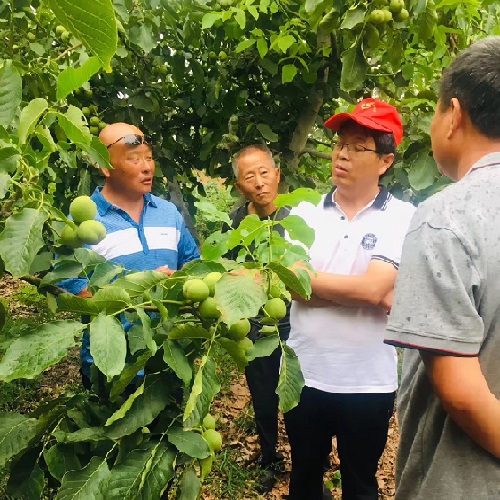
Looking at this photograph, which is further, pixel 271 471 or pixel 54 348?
pixel 271 471

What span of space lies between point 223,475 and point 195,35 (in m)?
2.58

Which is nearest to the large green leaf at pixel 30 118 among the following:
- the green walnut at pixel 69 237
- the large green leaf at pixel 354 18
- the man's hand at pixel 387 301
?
the green walnut at pixel 69 237

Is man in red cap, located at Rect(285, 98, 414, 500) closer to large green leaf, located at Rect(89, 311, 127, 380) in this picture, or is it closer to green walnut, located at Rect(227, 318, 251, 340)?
green walnut, located at Rect(227, 318, 251, 340)

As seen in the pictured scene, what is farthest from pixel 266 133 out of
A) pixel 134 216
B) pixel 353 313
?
pixel 353 313

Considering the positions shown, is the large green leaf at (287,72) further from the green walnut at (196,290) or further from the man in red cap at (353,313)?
the green walnut at (196,290)

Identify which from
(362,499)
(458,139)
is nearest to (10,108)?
(458,139)

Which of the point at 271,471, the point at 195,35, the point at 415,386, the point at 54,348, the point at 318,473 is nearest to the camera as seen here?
the point at 54,348

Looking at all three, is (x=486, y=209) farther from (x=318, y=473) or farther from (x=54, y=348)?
(x=318, y=473)

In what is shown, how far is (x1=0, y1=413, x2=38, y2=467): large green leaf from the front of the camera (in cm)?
93

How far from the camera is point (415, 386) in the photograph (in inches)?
41.8

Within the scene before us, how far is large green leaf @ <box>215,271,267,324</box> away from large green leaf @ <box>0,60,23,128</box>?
0.49 m

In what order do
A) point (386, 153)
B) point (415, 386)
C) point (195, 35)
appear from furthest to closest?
point (195, 35) < point (386, 153) < point (415, 386)

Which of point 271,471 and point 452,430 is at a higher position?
point 452,430

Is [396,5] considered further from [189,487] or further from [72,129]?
[189,487]
